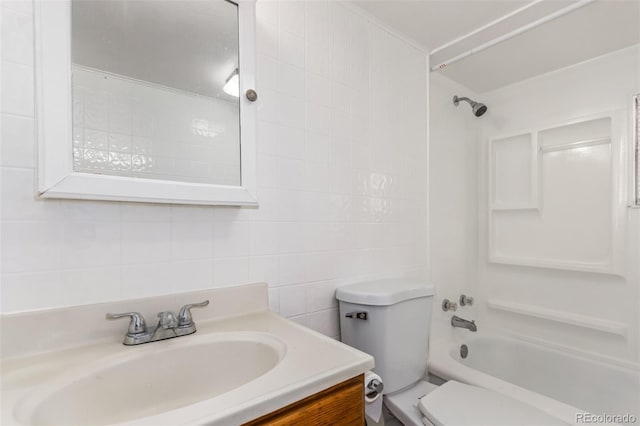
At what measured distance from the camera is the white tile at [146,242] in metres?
0.85

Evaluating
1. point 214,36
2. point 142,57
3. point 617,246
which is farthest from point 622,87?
point 142,57

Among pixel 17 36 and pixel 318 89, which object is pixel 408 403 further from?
pixel 17 36

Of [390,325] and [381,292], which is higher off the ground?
[381,292]

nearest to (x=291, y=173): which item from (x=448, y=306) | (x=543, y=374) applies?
(x=448, y=306)

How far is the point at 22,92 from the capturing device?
2.36ft

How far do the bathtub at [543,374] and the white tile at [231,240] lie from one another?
3.77 ft

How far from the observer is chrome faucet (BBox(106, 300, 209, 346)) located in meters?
0.78

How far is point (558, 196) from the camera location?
1926mm

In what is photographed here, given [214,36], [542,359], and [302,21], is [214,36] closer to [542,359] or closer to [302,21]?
[302,21]

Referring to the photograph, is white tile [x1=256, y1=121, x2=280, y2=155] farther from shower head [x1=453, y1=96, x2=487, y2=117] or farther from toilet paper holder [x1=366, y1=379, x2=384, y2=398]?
shower head [x1=453, y1=96, x2=487, y2=117]

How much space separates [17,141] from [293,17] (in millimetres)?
983

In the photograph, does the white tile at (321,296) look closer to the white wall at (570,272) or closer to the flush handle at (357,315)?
the flush handle at (357,315)

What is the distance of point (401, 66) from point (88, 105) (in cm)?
143

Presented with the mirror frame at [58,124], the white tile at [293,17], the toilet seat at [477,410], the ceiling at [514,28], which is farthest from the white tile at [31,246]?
the ceiling at [514,28]
